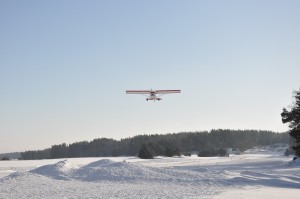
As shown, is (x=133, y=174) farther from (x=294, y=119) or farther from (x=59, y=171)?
(x=294, y=119)

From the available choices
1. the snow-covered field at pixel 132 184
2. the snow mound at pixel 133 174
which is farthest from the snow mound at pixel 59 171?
the snow mound at pixel 133 174

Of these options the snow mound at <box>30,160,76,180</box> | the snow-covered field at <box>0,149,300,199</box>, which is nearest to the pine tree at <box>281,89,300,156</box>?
the snow-covered field at <box>0,149,300,199</box>

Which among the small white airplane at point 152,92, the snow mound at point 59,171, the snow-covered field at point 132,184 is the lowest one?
the snow-covered field at point 132,184

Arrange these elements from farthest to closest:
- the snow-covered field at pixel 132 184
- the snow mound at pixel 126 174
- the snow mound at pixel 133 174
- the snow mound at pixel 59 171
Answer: the snow mound at pixel 59 171 → the snow mound at pixel 133 174 → the snow mound at pixel 126 174 → the snow-covered field at pixel 132 184

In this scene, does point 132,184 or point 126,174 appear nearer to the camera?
point 132,184

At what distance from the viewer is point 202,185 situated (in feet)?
103

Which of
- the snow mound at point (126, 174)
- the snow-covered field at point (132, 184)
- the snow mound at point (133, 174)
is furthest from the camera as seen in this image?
the snow mound at point (133, 174)

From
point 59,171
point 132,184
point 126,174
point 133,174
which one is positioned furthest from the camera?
point 59,171

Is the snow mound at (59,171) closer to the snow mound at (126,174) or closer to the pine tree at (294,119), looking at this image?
the snow mound at (126,174)

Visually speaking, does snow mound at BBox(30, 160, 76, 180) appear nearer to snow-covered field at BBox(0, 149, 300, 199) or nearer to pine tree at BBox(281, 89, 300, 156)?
snow-covered field at BBox(0, 149, 300, 199)

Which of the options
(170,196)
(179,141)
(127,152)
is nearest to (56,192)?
(170,196)

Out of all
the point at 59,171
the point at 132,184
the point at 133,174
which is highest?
the point at 59,171

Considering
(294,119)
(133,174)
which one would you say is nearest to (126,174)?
(133,174)

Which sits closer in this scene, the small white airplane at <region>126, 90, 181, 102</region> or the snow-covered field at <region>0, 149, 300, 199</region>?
the snow-covered field at <region>0, 149, 300, 199</region>
